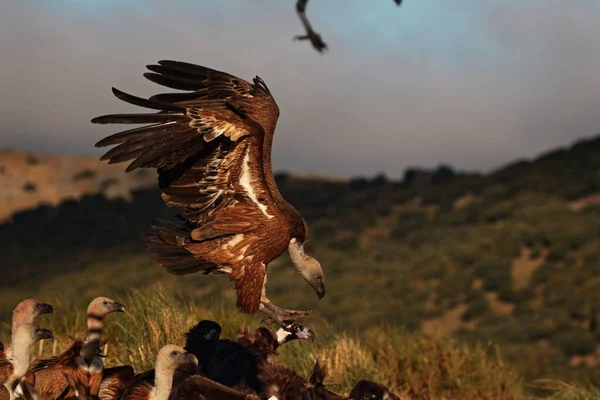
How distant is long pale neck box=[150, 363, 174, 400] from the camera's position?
6602 millimetres

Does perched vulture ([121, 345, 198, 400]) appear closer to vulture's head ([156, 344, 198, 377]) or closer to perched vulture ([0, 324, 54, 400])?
vulture's head ([156, 344, 198, 377])

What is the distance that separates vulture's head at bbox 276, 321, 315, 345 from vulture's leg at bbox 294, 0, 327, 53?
7.05 feet

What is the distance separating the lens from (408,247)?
152ft

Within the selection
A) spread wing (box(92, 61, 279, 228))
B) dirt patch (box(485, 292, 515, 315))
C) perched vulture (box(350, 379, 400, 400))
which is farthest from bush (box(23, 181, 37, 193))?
perched vulture (box(350, 379, 400, 400))

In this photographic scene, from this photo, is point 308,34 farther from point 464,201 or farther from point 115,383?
point 464,201

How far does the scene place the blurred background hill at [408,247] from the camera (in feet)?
105

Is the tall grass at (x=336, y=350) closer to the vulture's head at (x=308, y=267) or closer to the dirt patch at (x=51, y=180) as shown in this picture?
the vulture's head at (x=308, y=267)

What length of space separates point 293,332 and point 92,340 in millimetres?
1586

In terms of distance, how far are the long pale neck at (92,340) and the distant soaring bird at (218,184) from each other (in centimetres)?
72

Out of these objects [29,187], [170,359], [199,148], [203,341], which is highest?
[199,148]

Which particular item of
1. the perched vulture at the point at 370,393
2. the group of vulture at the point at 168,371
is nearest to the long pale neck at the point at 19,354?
the group of vulture at the point at 168,371

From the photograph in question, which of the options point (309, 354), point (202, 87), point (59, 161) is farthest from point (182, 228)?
point (59, 161)

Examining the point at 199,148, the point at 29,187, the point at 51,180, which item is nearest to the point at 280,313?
the point at 199,148

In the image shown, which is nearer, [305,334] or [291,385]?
[291,385]
